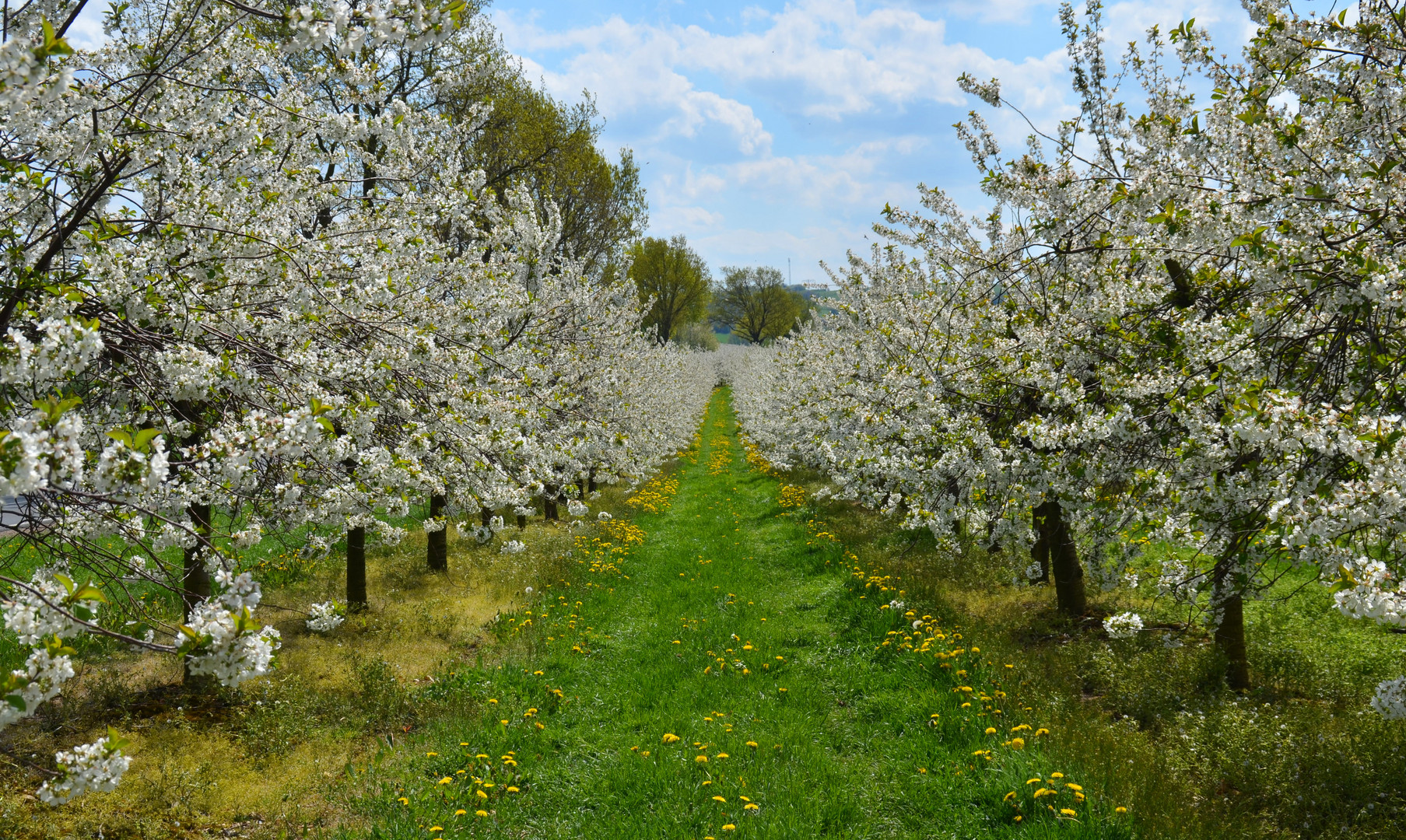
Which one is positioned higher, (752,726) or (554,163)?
(554,163)

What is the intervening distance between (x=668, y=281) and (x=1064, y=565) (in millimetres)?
44362

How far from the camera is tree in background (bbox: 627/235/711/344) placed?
48.7 meters

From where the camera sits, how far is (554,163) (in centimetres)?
2200

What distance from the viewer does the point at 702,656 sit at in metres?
7.89

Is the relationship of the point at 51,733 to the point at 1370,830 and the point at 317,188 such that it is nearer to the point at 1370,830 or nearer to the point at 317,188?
the point at 317,188

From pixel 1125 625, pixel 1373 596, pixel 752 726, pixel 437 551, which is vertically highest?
→ pixel 1373 596

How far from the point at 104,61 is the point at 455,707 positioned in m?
6.00

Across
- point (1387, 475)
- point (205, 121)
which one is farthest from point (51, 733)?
point (1387, 475)

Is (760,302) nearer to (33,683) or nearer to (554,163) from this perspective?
(554,163)

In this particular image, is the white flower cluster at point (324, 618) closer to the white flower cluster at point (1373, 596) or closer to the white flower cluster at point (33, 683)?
the white flower cluster at point (33, 683)

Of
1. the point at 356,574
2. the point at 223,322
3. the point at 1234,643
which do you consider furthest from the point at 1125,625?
the point at 356,574

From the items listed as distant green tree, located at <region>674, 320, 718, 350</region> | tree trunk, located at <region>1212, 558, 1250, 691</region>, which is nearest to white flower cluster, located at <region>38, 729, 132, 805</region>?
tree trunk, located at <region>1212, 558, 1250, 691</region>

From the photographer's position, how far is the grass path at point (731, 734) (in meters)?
4.96

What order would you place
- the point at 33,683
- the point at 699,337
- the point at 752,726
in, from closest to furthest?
the point at 33,683 < the point at 752,726 < the point at 699,337
